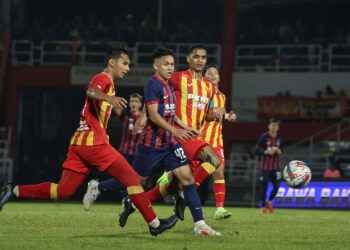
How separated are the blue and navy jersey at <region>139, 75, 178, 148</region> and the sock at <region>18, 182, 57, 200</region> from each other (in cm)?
135

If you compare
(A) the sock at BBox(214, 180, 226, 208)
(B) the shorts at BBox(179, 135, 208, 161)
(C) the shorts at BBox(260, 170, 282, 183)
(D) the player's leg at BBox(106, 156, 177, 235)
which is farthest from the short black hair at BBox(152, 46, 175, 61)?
(C) the shorts at BBox(260, 170, 282, 183)

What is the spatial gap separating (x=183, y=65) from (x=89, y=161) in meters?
23.2

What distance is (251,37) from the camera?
37.4 metres

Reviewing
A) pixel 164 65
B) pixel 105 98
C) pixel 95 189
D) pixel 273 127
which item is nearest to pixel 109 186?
pixel 95 189

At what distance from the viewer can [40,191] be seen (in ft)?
40.5

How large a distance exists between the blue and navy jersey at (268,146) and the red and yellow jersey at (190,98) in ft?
27.7

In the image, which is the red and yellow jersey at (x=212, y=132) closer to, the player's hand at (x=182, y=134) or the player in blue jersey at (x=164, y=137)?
the player in blue jersey at (x=164, y=137)

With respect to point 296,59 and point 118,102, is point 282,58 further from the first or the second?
point 118,102

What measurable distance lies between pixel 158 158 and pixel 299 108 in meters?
22.2

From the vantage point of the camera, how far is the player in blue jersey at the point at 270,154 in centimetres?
2255

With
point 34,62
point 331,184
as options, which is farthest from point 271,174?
point 34,62

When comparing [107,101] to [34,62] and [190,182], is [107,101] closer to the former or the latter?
[190,182]

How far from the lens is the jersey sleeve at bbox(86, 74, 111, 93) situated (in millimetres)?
11594

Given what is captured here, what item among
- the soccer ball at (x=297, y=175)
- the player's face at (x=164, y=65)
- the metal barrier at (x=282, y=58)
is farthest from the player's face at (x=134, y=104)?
the metal barrier at (x=282, y=58)
